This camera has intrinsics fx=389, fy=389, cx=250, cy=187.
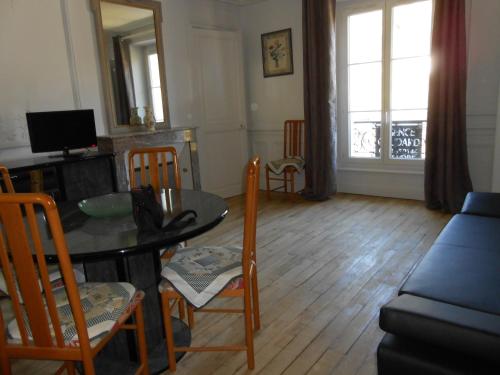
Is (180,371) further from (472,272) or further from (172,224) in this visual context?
(472,272)

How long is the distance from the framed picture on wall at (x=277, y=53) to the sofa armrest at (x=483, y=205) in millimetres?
2865

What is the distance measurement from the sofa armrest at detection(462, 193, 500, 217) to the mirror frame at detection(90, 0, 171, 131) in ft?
10.2

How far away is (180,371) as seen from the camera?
179 centimetres

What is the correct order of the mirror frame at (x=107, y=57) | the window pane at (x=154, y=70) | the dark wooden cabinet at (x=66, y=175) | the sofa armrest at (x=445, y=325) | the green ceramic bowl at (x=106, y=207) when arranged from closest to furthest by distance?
the sofa armrest at (x=445, y=325)
the green ceramic bowl at (x=106, y=207)
the dark wooden cabinet at (x=66, y=175)
the mirror frame at (x=107, y=57)
the window pane at (x=154, y=70)

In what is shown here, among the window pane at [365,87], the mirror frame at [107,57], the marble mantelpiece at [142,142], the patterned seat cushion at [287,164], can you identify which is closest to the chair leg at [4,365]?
the marble mantelpiece at [142,142]

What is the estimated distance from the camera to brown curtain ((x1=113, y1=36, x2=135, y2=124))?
3.85 metres

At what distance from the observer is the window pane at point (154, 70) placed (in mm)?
4168

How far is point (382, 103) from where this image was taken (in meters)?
4.39

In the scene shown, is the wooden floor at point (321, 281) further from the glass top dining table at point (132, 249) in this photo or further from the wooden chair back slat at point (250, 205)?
the wooden chair back slat at point (250, 205)

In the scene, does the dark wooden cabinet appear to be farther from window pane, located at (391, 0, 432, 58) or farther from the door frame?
window pane, located at (391, 0, 432, 58)

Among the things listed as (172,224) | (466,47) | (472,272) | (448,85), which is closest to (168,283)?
(172,224)

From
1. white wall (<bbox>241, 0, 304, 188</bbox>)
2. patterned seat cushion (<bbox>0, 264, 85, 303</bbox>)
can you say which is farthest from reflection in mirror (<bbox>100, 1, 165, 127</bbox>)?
patterned seat cushion (<bbox>0, 264, 85, 303</bbox>)

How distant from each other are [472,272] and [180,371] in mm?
1358

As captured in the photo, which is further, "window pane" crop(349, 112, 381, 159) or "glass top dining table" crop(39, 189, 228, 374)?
"window pane" crop(349, 112, 381, 159)
